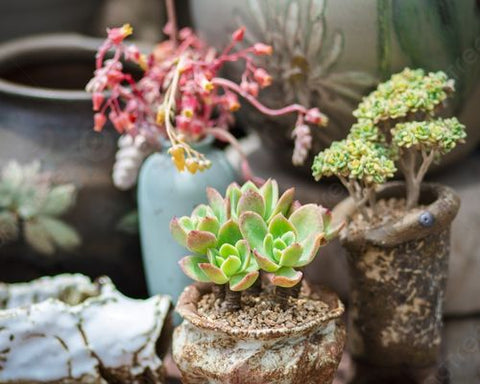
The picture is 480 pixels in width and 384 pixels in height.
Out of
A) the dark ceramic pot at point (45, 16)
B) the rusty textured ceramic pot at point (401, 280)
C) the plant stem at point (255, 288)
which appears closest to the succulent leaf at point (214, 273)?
the plant stem at point (255, 288)

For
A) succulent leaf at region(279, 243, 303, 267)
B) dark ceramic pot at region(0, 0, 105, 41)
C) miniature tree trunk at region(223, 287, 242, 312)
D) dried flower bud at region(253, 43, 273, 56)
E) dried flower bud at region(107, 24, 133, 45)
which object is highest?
dried flower bud at region(107, 24, 133, 45)

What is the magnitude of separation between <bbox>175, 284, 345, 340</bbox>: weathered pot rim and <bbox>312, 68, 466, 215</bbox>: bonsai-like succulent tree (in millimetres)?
172

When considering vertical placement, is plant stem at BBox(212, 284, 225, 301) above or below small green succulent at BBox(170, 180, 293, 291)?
below

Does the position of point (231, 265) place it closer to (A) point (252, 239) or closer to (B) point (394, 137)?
(A) point (252, 239)

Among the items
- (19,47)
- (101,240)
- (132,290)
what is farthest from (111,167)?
(19,47)

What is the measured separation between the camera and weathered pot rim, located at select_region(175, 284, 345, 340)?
3.47 feet

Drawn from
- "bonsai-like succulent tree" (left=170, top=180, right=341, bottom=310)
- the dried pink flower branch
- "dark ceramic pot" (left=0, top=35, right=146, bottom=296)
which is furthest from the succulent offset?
"dark ceramic pot" (left=0, top=35, right=146, bottom=296)

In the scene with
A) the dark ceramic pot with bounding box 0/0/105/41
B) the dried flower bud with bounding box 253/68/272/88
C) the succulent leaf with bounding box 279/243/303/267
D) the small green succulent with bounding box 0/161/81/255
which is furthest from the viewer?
the dark ceramic pot with bounding box 0/0/105/41

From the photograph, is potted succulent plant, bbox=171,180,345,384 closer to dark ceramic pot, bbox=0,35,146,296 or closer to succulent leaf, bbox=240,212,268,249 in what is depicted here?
succulent leaf, bbox=240,212,268,249

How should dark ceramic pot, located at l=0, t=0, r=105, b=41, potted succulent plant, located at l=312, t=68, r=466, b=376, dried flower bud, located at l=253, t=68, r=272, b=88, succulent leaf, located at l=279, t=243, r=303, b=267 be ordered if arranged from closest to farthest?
1. succulent leaf, located at l=279, t=243, r=303, b=267
2. potted succulent plant, located at l=312, t=68, r=466, b=376
3. dried flower bud, located at l=253, t=68, r=272, b=88
4. dark ceramic pot, located at l=0, t=0, r=105, b=41

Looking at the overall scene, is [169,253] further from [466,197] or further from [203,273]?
[466,197]

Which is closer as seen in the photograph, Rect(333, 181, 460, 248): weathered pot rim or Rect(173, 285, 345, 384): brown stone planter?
Rect(173, 285, 345, 384): brown stone planter

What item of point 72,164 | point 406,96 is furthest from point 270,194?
point 72,164

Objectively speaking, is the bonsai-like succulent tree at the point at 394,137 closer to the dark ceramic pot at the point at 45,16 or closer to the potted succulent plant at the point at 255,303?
the potted succulent plant at the point at 255,303
